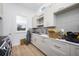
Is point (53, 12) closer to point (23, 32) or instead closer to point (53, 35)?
point (53, 35)

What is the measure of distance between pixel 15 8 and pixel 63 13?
1.19 m

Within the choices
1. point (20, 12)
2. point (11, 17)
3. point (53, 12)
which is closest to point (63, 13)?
point (53, 12)

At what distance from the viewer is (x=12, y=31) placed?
222 centimetres

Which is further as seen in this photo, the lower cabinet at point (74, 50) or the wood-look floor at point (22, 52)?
the wood-look floor at point (22, 52)

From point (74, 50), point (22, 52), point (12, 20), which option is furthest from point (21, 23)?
point (74, 50)

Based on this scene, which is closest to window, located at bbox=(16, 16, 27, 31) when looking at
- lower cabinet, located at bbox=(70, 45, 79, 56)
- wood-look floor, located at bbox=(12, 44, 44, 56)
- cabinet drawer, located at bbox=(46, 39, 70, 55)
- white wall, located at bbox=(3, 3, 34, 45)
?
white wall, located at bbox=(3, 3, 34, 45)

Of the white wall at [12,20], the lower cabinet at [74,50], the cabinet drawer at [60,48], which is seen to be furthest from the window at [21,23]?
the lower cabinet at [74,50]

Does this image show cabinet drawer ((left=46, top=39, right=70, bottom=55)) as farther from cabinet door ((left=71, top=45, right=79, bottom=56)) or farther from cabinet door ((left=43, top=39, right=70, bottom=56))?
cabinet door ((left=71, top=45, right=79, bottom=56))

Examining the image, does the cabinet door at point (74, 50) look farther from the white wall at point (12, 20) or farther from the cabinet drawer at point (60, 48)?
the white wall at point (12, 20)

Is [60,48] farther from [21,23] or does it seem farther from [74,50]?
[21,23]

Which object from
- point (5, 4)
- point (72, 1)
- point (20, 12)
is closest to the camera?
point (72, 1)

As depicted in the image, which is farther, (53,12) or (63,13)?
(53,12)

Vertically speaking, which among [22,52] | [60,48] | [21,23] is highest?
[21,23]

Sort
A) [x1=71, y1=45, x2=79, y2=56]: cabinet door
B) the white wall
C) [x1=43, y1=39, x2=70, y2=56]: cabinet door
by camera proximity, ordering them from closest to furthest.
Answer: [x1=71, y1=45, x2=79, y2=56]: cabinet door
[x1=43, y1=39, x2=70, y2=56]: cabinet door
the white wall
